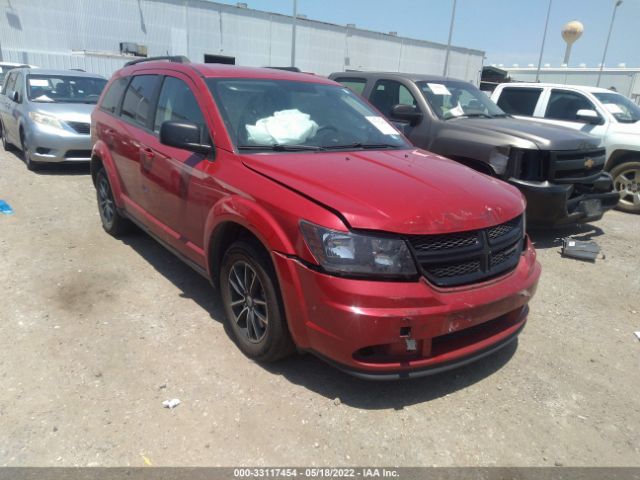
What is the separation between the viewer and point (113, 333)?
346cm

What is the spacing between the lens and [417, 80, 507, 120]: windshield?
6426mm

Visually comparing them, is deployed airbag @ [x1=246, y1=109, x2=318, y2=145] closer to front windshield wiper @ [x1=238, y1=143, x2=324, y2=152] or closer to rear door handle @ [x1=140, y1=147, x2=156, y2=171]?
front windshield wiper @ [x1=238, y1=143, x2=324, y2=152]

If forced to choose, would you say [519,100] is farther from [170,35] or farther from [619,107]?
[170,35]

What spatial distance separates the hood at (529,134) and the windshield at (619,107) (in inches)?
99.5

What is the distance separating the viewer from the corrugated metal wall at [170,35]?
87.9 feet

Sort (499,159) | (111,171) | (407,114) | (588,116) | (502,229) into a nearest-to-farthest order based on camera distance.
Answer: (502,229), (111,171), (499,159), (407,114), (588,116)

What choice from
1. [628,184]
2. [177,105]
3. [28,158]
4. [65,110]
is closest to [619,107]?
[628,184]

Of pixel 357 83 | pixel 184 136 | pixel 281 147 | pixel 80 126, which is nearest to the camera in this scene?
pixel 184 136

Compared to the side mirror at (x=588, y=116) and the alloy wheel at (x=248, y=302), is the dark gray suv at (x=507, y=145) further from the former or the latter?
the alloy wheel at (x=248, y=302)

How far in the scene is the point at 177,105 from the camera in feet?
12.8

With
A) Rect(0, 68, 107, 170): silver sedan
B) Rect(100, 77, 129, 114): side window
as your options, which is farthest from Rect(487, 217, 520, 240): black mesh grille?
Rect(0, 68, 107, 170): silver sedan

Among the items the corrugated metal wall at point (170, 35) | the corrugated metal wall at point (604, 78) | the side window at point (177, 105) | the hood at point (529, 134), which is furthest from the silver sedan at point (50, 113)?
the corrugated metal wall at point (604, 78)

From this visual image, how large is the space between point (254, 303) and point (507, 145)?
3.80 meters

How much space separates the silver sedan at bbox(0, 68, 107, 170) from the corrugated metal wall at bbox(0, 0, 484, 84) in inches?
759
